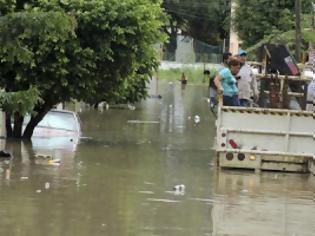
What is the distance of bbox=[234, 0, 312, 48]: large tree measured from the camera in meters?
46.1

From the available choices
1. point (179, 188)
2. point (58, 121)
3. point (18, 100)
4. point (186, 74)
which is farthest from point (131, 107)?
point (186, 74)

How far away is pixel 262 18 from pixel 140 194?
37.5m

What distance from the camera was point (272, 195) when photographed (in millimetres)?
12992

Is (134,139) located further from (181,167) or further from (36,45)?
(181,167)

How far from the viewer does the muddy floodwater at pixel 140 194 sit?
32.4 ft

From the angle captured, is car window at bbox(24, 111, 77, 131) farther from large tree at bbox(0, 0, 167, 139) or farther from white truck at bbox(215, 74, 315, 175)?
white truck at bbox(215, 74, 315, 175)

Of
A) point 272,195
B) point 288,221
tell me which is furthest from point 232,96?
point 288,221

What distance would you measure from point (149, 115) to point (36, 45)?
16051 millimetres

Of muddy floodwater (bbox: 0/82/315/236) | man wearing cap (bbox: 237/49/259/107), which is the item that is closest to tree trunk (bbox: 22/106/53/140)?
muddy floodwater (bbox: 0/82/315/236)

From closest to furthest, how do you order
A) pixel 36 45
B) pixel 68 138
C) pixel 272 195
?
pixel 272 195, pixel 36 45, pixel 68 138

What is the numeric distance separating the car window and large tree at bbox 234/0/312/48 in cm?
2545

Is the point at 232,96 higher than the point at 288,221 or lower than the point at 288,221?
higher

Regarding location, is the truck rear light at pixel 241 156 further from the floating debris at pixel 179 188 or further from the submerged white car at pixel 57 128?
the submerged white car at pixel 57 128

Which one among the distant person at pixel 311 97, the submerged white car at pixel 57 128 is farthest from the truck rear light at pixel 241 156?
the submerged white car at pixel 57 128
